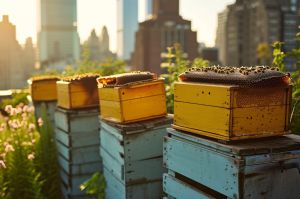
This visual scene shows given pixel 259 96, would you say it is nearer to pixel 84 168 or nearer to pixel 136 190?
pixel 136 190

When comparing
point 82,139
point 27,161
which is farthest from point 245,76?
point 27,161

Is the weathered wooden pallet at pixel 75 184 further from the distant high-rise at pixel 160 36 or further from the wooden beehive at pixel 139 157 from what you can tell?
the distant high-rise at pixel 160 36

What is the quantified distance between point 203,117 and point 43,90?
617 cm

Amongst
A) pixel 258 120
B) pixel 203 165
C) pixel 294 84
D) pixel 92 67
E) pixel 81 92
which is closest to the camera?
pixel 258 120

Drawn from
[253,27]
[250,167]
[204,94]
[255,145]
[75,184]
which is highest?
[253,27]

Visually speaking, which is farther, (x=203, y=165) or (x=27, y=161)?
(x=27, y=161)

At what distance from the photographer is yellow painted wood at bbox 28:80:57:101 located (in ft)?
30.8

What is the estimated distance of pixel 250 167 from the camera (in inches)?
139

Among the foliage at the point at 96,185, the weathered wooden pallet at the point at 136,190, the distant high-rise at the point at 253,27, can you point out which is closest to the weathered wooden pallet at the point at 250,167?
the weathered wooden pallet at the point at 136,190

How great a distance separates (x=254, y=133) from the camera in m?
3.80

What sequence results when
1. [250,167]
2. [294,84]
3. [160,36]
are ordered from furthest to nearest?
[160,36]
[294,84]
[250,167]

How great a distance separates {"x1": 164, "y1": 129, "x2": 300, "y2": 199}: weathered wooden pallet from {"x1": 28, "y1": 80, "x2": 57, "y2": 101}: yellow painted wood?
605 cm

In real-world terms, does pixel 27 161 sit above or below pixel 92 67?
below

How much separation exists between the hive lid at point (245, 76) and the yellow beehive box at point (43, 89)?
5.95 meters
